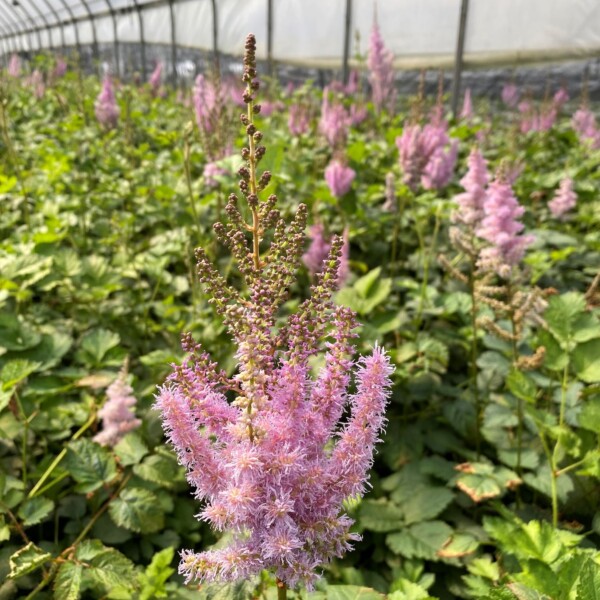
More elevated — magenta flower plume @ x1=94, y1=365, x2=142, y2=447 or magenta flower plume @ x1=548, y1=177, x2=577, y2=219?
magenta flower plume @ x1=548, y1=177, x2=577, y2=219

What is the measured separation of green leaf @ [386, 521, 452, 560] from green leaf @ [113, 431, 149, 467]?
808 mm

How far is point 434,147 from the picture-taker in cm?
333

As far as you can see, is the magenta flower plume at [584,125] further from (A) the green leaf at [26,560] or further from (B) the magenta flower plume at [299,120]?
(A) the green leaf at [26,560]

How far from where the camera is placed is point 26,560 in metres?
1.24

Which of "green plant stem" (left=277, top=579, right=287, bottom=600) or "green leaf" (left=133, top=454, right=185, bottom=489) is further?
"green leaf" (left=133, top=454, right=185, bottom=489)

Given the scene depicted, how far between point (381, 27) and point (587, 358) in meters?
9.51

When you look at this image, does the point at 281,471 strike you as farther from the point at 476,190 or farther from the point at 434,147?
the point at 434,147

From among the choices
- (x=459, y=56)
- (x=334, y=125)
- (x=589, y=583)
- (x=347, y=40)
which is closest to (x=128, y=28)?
(x=347, y=40)

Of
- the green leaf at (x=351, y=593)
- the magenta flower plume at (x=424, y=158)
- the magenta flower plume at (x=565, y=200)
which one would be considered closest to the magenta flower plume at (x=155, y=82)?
the magenta flower plume at (x=424, y=158)

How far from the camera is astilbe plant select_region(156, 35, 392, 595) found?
0.86 m

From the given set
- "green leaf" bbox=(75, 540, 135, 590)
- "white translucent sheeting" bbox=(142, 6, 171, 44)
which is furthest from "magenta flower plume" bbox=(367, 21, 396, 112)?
"white translucent sheeting" bbox=(142, 6, 171, 44)

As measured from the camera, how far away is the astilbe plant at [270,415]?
86cm

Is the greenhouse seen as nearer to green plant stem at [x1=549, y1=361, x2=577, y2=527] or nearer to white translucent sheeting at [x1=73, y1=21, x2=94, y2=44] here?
green plant stem at [x1=549, y1=361, x2=577, y2=527]

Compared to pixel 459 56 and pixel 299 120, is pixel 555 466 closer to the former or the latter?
pixel 299 120
